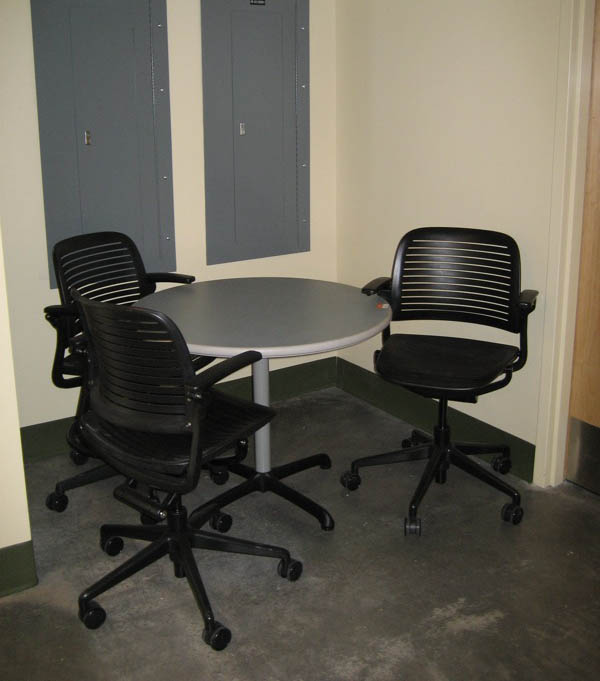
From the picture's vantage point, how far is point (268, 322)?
3.22 metres

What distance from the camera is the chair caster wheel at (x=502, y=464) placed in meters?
3.72

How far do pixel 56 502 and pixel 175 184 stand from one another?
1.61 metres

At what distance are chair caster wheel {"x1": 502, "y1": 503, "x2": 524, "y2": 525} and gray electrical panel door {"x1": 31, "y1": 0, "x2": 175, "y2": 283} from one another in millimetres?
2039

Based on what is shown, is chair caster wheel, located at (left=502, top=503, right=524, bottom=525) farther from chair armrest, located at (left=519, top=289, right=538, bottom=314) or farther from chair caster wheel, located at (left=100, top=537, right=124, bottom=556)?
chair caster wheel, located at (left=100, top=537, right=124, bottom=556)

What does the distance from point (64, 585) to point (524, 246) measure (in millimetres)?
2276

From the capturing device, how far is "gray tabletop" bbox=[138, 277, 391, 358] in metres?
2.97

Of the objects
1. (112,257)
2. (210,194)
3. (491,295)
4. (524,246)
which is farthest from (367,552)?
(210,194)

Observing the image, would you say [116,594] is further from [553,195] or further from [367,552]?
[553,195]

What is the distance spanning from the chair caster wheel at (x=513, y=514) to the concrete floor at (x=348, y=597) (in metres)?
0.04

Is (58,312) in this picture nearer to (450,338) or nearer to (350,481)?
(350,481)

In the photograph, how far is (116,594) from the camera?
2967mm

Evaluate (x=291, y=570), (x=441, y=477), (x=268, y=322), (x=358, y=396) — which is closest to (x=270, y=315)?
(x=268, y=322)

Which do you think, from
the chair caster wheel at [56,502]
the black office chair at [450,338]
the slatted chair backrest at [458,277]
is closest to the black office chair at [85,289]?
the chair caster wheel at [56,502]

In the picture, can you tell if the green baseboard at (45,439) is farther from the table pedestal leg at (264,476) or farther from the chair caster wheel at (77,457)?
the table pedestal leg at (264,476)
